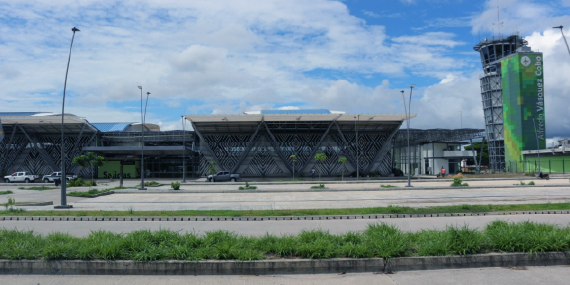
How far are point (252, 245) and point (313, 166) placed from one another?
178 feet

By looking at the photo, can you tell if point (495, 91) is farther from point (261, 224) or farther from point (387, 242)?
point (387, 242)

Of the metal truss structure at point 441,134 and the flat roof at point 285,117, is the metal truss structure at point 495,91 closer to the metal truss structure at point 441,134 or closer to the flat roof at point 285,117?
the metal truss structure at point 441,134

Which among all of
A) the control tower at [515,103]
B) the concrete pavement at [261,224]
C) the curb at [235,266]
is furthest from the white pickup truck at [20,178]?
the control tower at [515,103]

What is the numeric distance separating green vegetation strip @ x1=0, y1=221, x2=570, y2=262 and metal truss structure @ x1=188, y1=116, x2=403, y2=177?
5096 cm

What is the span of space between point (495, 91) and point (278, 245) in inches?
3342

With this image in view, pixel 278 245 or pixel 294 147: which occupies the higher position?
pixel 294 147

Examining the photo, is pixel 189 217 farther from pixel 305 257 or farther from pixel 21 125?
pixel 21 125

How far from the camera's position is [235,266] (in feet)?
24.8

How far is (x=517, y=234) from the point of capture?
854cm

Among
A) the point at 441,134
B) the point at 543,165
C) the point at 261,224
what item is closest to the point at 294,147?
the point at 441,134

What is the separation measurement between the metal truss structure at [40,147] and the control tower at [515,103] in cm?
6971

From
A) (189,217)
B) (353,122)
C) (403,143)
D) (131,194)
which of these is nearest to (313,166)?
(353,122)

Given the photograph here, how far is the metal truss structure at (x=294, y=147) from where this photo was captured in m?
60.7

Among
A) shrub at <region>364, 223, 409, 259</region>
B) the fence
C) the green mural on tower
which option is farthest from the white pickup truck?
the green mural on tower
